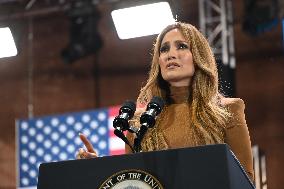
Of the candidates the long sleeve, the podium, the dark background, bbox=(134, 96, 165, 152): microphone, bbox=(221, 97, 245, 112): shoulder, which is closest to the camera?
the podium

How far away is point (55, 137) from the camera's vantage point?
571cm

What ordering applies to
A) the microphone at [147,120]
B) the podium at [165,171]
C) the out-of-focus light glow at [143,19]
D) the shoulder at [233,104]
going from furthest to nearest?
the out-of-focus light glow at [143,19] → the shoulder at [233,104] → the microphone at [147,120] → the podium at [165,171]

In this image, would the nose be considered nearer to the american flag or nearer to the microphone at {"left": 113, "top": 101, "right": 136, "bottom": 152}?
the microphone at {"left": 113, "top": 101, "right": 136, "bottom": 152}

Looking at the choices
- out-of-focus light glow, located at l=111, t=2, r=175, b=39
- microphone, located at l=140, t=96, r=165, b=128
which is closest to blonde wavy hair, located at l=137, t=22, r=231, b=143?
microphone, located at l=140, t=96, r=165, b=128

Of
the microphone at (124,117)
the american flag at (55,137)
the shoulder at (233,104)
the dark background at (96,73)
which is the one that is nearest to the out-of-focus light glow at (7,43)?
the dark background at (96,73)

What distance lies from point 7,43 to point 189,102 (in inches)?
177

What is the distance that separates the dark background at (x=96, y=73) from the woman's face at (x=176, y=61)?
415 centimetres

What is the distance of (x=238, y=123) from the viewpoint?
189 centimetres

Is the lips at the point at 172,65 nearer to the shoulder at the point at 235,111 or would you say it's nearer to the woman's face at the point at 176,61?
the woman's face at the point at 176,61

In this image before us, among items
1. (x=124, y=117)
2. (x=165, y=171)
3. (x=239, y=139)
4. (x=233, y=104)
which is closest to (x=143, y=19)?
(x=233, y=104)

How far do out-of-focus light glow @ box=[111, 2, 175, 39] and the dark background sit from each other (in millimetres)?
593

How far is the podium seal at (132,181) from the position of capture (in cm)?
135

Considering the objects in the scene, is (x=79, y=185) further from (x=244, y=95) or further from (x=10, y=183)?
(x=10, y=183)

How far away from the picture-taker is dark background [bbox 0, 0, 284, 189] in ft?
20.1
